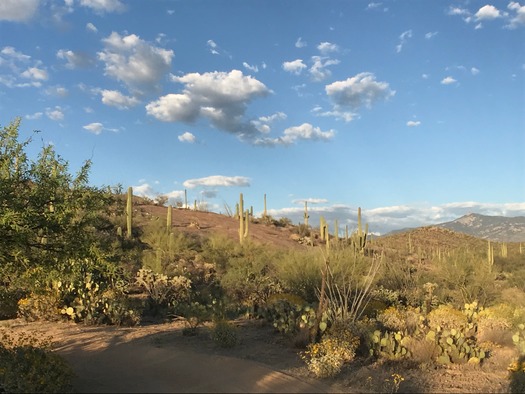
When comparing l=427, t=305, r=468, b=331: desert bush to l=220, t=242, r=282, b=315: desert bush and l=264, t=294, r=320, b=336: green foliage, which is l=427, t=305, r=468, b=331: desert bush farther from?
l=220, t=242, r=282, b=315: desert bush

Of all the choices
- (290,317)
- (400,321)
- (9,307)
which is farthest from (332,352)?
(9,307)

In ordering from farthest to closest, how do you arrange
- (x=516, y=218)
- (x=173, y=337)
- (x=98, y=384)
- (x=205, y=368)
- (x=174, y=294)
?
1. (x=516, y=218)
2. (x=174, y=294)
3. (x=173, y=337)
4. (x=205, y=368)
5. (x=98, y=384)

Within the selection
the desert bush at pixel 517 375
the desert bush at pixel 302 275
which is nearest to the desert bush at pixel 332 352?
the desert bush at pixel 517 375

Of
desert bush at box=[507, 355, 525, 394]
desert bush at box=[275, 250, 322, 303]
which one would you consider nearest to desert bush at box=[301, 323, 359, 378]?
desert bush at box=[507, 355, 525, 394]

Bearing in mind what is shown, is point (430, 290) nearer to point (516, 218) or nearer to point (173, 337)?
point (173, 337)

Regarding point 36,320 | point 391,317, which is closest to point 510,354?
point 391,317

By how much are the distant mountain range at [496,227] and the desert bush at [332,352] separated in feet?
423

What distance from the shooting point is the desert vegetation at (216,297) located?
8.63m

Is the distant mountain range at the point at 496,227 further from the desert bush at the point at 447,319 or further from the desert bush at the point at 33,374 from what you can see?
the desert bush at the point at 33,374

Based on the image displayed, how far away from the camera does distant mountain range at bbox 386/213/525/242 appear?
147125 mm

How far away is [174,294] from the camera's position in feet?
56.0

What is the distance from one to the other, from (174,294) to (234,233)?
2173 cm

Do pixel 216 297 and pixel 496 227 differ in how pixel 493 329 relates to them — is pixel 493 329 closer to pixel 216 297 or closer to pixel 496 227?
pixel 216 297

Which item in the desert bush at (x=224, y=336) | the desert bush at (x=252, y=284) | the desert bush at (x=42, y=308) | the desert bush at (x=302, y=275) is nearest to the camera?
the desert bush at (x=224, y=336)
